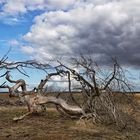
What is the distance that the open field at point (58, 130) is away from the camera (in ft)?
44.1

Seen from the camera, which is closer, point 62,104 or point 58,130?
point 58,130

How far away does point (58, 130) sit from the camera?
14.7 m

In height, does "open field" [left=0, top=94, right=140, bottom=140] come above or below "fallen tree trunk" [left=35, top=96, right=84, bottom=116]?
below

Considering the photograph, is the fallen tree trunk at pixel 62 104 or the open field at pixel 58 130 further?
the fallen tree trunk at pixel 62 104

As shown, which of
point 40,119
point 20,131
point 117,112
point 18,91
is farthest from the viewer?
point 18,91

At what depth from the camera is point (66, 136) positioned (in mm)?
13383

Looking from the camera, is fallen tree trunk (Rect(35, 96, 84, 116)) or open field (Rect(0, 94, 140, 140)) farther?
fallen tree trunk (Rect(35, 96, 84, 116))

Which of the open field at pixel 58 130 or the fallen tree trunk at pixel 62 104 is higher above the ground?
the fallen tree trunk at pixel 62 104

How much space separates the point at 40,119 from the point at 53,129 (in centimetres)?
255

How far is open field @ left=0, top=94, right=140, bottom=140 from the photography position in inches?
530

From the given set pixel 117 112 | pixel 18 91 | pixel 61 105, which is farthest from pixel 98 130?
pixel 18 91

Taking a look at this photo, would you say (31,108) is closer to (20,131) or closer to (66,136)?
(20,131)

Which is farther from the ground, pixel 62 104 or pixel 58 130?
pixel 62 104

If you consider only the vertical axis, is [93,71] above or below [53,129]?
above
